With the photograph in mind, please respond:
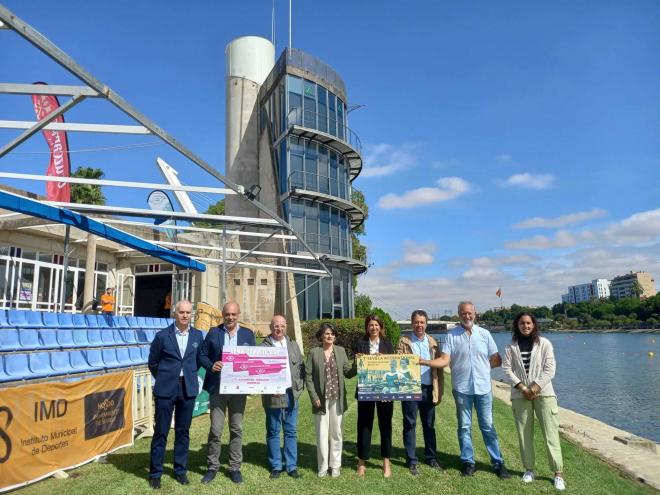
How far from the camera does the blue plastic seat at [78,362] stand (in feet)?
28.7

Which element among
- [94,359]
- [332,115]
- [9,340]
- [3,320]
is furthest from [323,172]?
[9,340]

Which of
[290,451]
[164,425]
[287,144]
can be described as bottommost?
[290,451]

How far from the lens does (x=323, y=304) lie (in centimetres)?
2508

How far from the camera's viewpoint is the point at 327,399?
5.23m

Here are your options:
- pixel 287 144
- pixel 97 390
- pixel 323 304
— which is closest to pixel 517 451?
pixel 97 390

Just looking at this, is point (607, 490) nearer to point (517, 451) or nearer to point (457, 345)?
point (517, 451)

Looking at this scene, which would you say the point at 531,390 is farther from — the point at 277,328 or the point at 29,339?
the point at 29,339

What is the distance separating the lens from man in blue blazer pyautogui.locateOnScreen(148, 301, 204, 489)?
4844mm

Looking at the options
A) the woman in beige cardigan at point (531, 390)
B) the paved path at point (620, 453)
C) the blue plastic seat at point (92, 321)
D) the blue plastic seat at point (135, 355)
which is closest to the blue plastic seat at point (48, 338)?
the blue plastic seat at point (92, 321)

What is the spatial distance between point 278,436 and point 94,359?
6.08 metres

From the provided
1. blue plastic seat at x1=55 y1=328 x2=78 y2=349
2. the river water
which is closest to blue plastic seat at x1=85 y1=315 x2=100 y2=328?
blue plastic seat at x1=55 y1=328 x2=78 y2=349

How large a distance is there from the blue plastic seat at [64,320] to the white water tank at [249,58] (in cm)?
2366

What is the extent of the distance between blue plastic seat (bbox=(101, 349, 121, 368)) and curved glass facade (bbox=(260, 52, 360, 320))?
44.0 feet

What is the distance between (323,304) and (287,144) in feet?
29.6
